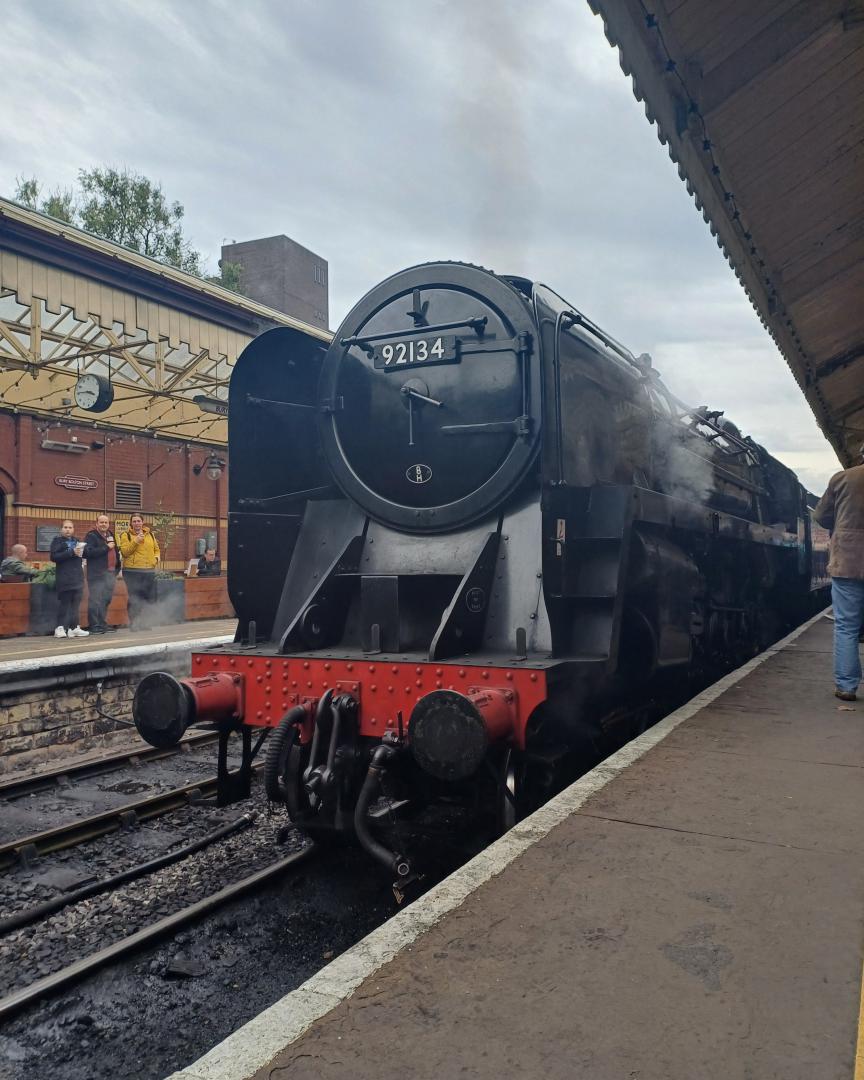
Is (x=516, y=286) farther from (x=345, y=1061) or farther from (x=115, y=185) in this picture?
(x=115, y=185)

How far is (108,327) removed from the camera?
1549 centimetres

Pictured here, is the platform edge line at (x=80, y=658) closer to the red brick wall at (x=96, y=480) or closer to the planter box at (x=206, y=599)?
the planter box at (x=206, y=599)

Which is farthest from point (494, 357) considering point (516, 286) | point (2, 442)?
point (2, 442)

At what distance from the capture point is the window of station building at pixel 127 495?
16.9 m

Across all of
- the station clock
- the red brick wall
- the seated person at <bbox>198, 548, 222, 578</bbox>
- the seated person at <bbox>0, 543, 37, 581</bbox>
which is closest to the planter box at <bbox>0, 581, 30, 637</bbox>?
the seated person at <bbox>0, 543, 37, 581</bbox>

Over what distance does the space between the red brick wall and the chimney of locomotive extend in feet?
46.2

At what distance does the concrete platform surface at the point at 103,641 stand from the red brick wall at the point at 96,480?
15.8 feet

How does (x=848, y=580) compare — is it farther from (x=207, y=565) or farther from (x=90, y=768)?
(x=207, y=565)

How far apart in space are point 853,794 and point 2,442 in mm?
15184

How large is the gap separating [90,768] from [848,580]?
5231 mm

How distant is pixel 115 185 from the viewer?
29688 mm

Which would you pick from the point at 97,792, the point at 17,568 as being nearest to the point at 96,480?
the point at 17,568

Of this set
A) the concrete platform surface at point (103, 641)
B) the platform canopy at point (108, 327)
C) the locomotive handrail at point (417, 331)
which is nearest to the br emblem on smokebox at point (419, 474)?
the locomotive handrail at point (417, 331)

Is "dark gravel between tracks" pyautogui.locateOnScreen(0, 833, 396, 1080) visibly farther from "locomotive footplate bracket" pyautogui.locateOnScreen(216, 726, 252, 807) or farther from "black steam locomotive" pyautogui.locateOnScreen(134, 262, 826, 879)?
"locomotive footplate bracket" pyautogui.locateOnScreen(216, 726, 252, 807)
